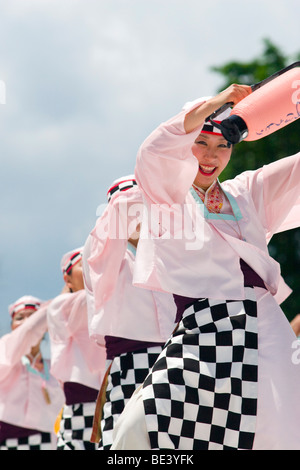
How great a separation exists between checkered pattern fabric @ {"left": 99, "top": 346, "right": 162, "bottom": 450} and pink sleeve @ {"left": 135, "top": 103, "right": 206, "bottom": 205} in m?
1.28

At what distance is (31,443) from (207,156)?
4237 millimetres

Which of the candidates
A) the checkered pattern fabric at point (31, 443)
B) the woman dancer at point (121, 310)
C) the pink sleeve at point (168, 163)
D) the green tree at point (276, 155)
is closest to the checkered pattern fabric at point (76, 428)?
the woman dancer at point (121, 310)

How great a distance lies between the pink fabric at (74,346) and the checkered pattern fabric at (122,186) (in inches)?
40.5

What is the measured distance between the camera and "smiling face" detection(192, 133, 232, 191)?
3516mm

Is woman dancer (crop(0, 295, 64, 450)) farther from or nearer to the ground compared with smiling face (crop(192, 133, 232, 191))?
nearer to the ground

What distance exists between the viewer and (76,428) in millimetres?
5398

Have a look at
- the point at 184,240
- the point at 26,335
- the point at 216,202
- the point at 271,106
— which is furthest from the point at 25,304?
the point at 271,106

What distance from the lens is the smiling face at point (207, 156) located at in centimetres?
352

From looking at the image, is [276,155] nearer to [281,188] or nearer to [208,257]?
[281,188]

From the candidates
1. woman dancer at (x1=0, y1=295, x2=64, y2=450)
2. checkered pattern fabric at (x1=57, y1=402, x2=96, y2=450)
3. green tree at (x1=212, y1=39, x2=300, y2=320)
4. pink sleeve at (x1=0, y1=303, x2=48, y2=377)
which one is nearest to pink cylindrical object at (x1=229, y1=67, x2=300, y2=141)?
checkered pattern fabric at (x1=57, y1=402, x2=96, y2=450)

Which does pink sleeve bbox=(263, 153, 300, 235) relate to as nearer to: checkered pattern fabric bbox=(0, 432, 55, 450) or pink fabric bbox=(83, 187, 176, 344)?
pink fabric bbox=(83, 187, 176, 344)

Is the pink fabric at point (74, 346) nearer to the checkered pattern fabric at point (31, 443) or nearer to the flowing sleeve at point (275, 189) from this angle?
the checkered pattern fabric at point (31, 443)
